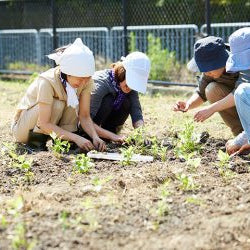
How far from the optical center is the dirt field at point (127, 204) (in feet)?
9.73

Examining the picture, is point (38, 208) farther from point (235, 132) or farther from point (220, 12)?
point (220, 12)

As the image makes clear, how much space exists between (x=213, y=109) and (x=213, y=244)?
1953 millimetres

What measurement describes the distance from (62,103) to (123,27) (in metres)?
5.44

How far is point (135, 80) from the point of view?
502 cm

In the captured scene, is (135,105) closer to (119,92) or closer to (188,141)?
(119,92)

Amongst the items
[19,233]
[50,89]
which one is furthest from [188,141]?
[19,233]

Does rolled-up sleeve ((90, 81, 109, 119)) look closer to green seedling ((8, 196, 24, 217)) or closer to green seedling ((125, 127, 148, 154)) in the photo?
green seedling ((125, 127, 148, 154))

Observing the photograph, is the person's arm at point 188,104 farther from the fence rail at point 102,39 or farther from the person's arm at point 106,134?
the fence rail at point 102,39

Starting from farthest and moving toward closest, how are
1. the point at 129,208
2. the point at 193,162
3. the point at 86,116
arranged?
the point at 86,116 → the point at 193,162 → the point at 129,208

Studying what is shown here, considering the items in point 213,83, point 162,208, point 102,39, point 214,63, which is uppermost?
point 214,63

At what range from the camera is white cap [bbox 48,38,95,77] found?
471 centimetres

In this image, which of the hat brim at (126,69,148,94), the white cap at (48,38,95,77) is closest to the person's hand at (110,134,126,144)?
the hat brim at (126,69,148,94)

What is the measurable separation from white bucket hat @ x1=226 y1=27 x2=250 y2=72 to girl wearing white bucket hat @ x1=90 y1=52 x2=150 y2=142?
82 centimetres

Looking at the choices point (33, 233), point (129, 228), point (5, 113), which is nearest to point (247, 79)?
point (129, 228)
